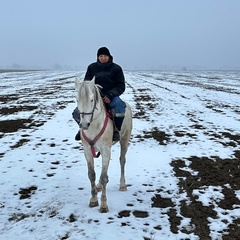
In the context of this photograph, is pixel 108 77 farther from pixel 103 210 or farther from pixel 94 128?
pixel 103 210

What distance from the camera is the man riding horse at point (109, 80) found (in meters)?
5.64

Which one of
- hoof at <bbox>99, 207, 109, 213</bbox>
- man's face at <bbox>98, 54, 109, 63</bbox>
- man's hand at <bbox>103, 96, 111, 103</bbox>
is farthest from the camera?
man's face at <bbox>98, 54, 109, 63</bbox>

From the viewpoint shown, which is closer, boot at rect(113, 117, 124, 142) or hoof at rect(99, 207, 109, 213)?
hoof at rect(99, 207, 109, 213)

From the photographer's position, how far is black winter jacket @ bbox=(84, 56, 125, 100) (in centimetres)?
565

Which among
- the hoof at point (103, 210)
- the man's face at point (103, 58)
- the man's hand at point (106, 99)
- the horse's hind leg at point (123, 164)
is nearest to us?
the hoof at point (103, 210)

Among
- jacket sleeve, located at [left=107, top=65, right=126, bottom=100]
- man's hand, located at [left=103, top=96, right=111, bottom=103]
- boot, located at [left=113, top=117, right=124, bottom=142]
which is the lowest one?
boot, located at [left=113, top=117, right=124, bottom=142]

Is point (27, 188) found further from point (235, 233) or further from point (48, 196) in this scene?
point (235, 233)

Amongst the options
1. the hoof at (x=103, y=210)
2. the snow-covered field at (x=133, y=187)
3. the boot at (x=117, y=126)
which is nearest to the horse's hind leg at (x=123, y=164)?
the snow-covered field at (x=133, y=187)

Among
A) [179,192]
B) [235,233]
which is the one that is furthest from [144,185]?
[235,233]

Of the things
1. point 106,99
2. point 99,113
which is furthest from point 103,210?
point 106,99

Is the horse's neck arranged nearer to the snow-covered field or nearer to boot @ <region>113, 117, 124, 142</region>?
boot @ <region>113, 117, 124, 142</region>

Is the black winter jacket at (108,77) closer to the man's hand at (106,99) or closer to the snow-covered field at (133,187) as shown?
the man's hand at (106,99)

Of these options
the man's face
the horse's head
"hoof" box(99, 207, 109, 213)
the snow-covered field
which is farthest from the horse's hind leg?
the horse's head

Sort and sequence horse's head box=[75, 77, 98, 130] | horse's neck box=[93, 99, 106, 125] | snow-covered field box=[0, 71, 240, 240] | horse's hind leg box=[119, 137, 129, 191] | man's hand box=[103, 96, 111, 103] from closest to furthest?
1. horse's head box=[75, 77, 98, 130]
2. snow-covered field box=[0, 71, 240, 240]
3. horse's neck box=[93, 99, 106, 125]
4. man's hand box=[103, 96, 111, 103]
5. horse's hind leg box=[119, 137, 129, 191]
